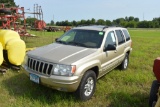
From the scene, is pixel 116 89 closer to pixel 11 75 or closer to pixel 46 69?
pixel 46 69

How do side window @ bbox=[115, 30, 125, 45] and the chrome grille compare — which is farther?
side window @ bbox=[115, 30, 125, 45]

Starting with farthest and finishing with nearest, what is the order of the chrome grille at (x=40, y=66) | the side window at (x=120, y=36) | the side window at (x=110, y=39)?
1. the side window at (x=120, y=36)
2. the side window at (x=110, y=39)
3. the chrome grille at (x=40, y=66)

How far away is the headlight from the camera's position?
3607 mm

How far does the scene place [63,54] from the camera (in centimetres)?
403

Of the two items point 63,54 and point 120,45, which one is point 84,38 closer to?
point 63,54

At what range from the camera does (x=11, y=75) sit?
547 cm

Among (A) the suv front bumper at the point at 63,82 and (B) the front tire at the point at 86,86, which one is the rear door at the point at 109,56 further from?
(A) the suv front bumper at the point at 63,82

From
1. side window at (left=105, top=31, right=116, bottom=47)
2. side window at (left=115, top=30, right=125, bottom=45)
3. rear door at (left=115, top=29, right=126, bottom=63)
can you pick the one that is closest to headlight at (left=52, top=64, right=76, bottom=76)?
side window at (left=105, top=31, right=116, bottom=47)

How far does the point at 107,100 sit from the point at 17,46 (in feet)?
10.8

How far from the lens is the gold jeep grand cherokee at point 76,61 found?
12.0 feet

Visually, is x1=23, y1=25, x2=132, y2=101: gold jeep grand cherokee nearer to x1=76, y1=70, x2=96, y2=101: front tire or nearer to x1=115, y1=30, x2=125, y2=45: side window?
x1=76, y1=70, x2=96, y2=101: front tire

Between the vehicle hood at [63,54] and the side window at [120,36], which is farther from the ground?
the side window at [120,36]

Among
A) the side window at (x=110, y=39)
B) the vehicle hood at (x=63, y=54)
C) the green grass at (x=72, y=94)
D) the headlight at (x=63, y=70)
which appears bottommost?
the green grass at (x=72, y=94)

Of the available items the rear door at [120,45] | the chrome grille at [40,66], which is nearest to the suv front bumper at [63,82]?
the chrome grille at [40,66]
